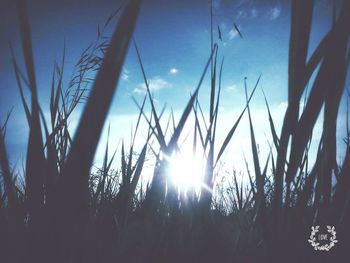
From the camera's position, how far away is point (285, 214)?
0.67 meters

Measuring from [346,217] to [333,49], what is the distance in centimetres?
67

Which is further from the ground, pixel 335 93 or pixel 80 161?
pixel 335 93

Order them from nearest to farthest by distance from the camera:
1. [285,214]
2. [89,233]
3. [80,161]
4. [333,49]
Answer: [80,161]
[333,49]
[285,214]
[89,233]

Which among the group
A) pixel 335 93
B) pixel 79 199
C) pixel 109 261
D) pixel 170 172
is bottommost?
pixel 109 261

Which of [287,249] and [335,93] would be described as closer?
[335,93]

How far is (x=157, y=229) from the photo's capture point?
2.81 feet

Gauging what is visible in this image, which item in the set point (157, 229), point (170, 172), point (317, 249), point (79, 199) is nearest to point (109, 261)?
point (157, 229)

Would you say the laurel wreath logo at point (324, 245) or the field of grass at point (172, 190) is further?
the laurel wreath logo at point (324, 245)

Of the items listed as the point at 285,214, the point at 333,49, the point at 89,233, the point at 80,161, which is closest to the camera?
the point at 80,161

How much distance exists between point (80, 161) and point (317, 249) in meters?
0.84

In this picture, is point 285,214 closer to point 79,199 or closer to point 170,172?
point 170,172

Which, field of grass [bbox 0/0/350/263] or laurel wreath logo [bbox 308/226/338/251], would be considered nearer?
field of grass [bbox 0/0/350/263]

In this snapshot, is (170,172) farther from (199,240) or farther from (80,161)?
(80,161)

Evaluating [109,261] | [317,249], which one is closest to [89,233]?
[109,261]
